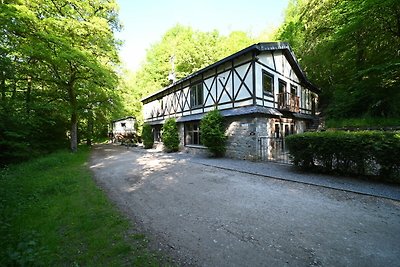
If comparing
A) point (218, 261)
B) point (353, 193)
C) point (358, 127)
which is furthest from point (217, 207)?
point (358, 127)

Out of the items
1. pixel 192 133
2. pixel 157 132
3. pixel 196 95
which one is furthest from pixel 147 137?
pixel 196 95

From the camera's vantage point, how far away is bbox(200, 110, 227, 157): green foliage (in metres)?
11.5

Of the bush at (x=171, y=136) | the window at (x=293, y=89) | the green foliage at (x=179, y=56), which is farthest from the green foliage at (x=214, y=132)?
the green foliage at (x=179, y=56)

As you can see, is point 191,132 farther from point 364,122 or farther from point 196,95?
point 364,122

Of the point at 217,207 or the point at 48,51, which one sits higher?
the point at 48,51

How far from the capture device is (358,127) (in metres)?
12.6

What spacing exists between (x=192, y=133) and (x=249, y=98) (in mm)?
5766

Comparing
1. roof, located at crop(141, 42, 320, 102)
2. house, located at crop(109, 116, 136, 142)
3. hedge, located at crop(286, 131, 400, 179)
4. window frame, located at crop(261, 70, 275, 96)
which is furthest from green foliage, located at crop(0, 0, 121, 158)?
house, located at crop(109, 116, 136, 142)

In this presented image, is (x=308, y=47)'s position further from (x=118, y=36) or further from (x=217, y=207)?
(x=217, y=207)

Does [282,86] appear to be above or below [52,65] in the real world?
below

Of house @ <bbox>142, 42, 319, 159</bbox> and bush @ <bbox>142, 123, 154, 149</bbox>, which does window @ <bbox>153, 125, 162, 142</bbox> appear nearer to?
bush @ <bbox>142, 123, 154, 149</bbox>

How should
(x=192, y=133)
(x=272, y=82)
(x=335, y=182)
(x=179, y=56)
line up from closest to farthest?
(x=335, y=182), (x=272, y=82), (x=192, y=133), (x=179, y=56)

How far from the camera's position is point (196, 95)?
15.0 m

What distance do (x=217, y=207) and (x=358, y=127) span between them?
12.8m
